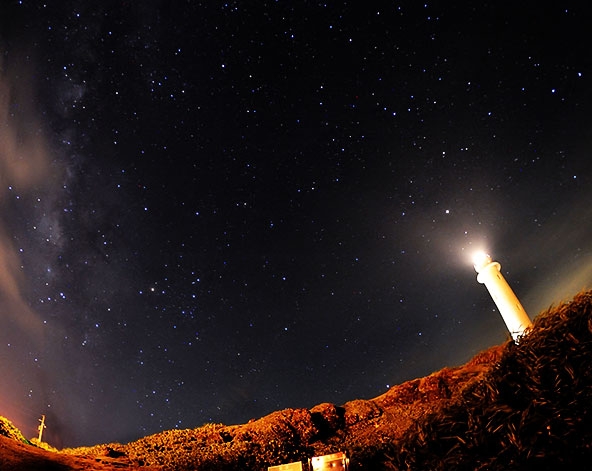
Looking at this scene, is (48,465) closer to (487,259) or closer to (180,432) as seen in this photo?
(180,432)

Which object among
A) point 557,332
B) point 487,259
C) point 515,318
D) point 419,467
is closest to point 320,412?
point 419,467

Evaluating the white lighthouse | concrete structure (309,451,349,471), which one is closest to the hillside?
concrete structure (309,451,349,471)

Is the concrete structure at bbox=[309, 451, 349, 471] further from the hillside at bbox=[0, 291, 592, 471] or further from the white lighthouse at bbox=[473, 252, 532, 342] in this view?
the white lighthouse at bbox=[473, 252, 532, 342]

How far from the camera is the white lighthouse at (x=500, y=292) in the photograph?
23.9 metres

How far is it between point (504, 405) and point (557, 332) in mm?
1059

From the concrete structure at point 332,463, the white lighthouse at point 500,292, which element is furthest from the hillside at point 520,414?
the white lighthouse at point 500,292

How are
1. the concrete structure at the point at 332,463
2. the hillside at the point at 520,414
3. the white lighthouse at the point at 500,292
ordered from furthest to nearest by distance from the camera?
the white lighthouse at the point at 500,292
the concrete structure at the point at 332,463
the hillside at the point at 520,414

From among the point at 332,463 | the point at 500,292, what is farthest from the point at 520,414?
the point at 500,292

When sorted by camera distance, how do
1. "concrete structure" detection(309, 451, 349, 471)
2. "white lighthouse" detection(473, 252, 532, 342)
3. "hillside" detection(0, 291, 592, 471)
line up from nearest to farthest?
"hillside" detection(0, 291, 592, 471), "concrete structure" detection(309, 451, 349, 471), "white lighthouse" detection(473, 252, 532, 342)

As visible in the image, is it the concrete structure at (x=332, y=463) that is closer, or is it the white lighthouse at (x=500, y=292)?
the concrete structure at (x=332, y=463)

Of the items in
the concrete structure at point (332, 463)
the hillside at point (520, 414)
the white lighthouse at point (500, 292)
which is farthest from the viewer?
the white lighthouse at point (500, 292)

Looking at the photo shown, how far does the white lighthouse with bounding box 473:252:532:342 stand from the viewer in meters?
23.9

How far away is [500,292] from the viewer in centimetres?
2517

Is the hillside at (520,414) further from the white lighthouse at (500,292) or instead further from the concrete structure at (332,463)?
the white lighthouse at (500,292)
